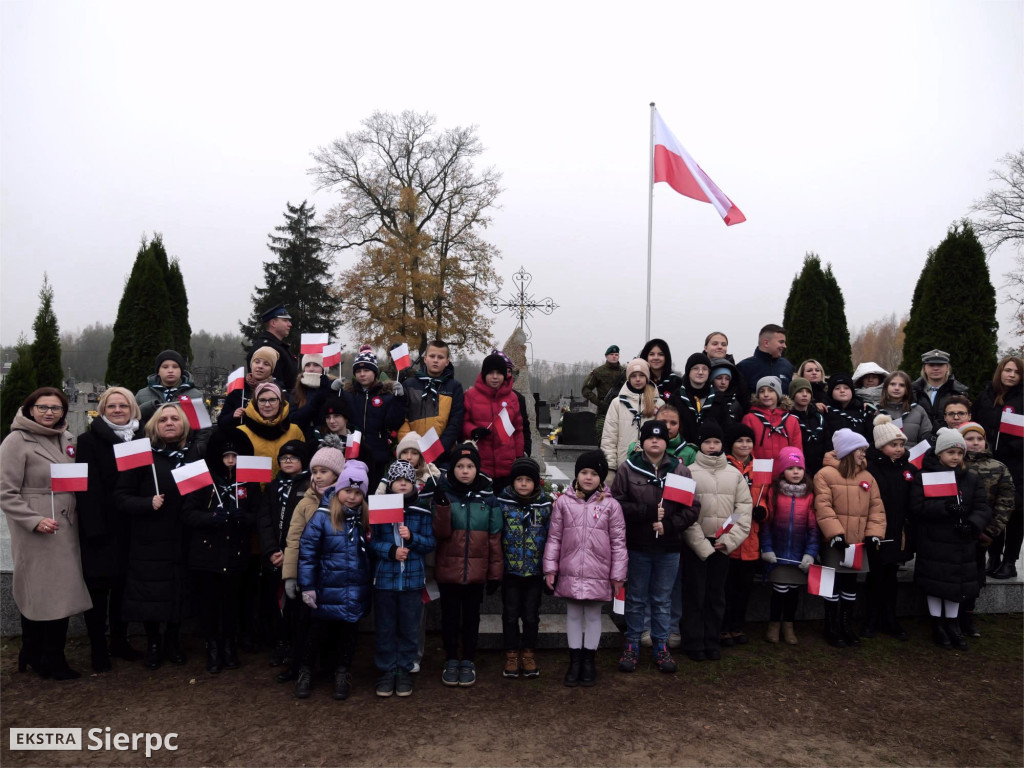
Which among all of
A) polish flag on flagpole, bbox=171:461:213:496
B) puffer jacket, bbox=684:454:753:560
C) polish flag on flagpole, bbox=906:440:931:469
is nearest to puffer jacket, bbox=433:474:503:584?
puffer jacket, bbox=684:454:753:560

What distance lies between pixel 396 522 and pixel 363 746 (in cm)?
124

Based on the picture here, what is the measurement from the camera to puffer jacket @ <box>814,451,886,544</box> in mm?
4840

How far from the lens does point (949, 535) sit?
5.03 meters

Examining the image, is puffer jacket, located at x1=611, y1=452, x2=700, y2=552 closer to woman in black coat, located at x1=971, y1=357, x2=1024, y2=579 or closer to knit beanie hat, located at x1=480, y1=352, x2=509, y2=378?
knit beanie hat, located at x1=480, y1=352, x2=509, y2=378

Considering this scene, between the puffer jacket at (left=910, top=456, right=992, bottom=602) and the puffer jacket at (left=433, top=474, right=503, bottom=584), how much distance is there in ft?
11.0

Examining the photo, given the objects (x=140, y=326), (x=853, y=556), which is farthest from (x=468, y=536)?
(x=140, y=326)

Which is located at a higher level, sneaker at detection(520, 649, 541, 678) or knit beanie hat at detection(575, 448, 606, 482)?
knit beanie hat at detection(575, 448, 606, 482)

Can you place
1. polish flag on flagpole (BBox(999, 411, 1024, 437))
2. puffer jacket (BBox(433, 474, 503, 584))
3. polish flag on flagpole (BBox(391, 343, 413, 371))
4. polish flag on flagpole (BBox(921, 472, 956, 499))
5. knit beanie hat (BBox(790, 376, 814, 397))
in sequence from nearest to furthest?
1. puffer jacket (BBox(433, 474, 503, 584))
2. polish flag on flagpole (BBox(921, 472, 956, 499))
3. knit beanie hat (BBox(790, 376, 814, 397))
4. polish flag on flagpole (BBox(999, 411, 1024, 437))
5. polish flag on flagpole (BBox(391, 343, 413, 371))

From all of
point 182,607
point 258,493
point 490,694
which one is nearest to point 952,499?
point 490,694

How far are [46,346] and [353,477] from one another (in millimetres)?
10367

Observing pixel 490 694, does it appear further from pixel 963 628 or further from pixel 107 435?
pixel 963 628

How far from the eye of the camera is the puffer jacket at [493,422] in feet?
16.7

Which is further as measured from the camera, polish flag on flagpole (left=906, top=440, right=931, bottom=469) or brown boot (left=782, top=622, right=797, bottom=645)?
polish flag on flagpole (left=906, top=440, right=931, bottom=469)

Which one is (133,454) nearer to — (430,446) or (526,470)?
(430,446)
